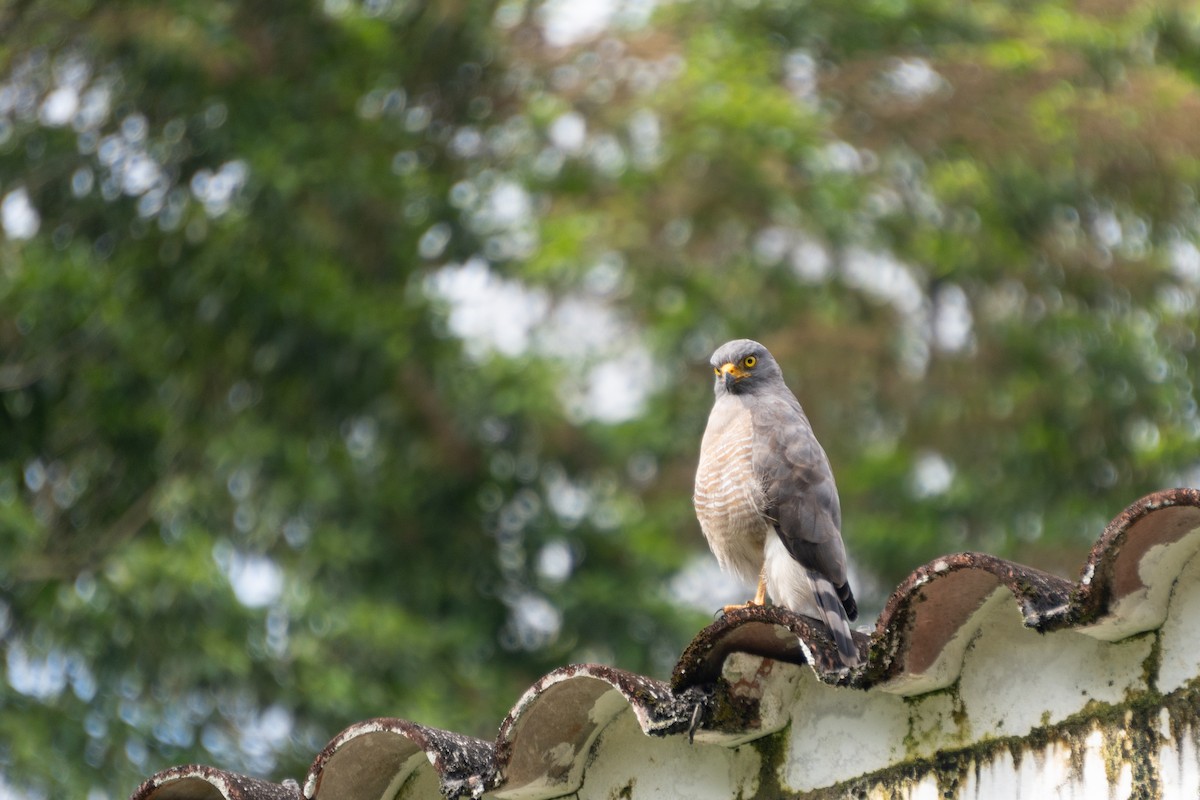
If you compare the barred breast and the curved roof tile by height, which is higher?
the curved roof tile


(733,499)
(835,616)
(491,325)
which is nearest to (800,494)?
(733,499)

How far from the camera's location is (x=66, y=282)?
12.0 meters

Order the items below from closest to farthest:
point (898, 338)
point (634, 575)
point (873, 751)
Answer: point (873, 751) < point (634, 575) < point (898, 338)

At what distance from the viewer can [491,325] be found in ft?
55.3

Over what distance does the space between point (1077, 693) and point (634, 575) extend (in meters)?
11.7

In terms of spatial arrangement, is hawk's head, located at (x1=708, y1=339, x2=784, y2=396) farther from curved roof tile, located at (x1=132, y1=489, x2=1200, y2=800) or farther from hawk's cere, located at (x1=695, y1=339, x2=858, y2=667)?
curved roof tile, located at (x1=132, y1=489, x2=1200, y2=800)

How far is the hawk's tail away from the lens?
3.64 m

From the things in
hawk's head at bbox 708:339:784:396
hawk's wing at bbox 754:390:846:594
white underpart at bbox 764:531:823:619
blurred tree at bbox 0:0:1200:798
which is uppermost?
hawk's wing at bbox 754:390:846:594

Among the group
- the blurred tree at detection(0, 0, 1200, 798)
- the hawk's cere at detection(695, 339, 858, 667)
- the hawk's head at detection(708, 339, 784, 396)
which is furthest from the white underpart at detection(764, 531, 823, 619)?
the blurred tree at detection(0, 0, 1200, 798)

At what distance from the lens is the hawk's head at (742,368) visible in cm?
562

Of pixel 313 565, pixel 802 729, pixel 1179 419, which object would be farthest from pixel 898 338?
pixel 802 729

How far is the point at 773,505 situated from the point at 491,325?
12.2 meters

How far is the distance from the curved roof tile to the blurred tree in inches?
290

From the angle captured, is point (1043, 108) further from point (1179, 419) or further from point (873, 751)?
point (873, 751)
